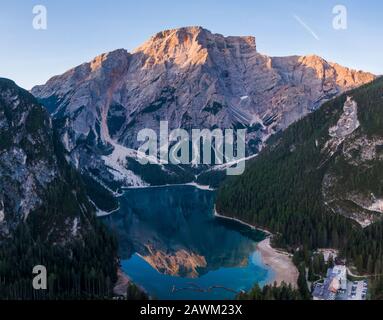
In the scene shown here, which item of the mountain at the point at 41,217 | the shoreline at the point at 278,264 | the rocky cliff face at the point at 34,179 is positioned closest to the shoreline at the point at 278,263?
the shoreline at the point at 278,264

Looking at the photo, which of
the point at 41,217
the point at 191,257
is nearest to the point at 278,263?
the point at 191,257

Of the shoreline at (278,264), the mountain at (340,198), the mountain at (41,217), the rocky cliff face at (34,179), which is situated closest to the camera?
the mountain at (41,217)

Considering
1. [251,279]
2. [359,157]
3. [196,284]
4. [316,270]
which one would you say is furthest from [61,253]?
[359,157]

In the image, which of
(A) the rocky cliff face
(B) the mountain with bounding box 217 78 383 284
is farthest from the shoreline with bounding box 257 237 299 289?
(A) the rocky cliff face

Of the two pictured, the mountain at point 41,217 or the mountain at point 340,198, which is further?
the mountain at point 340,198

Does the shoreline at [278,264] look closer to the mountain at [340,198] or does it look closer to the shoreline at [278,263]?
the shoreline at [278,263]
